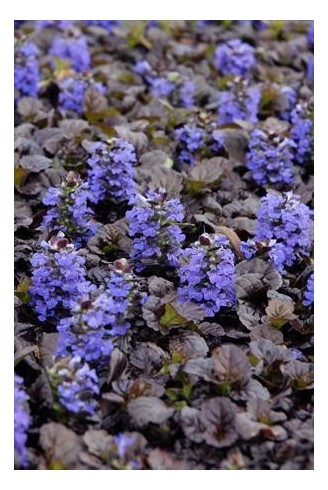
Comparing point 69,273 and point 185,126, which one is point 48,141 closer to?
point 185,126

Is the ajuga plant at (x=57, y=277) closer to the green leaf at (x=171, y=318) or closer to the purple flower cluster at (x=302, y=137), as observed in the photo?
the green leaf at (x=171, y=318)

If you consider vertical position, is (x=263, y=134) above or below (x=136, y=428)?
above

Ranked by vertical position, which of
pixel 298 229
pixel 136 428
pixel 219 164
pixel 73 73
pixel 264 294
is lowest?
pixel 136 428

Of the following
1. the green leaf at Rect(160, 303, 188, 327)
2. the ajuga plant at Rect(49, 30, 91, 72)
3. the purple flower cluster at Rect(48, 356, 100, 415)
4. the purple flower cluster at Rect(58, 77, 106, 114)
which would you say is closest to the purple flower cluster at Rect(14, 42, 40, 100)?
the purple flower cluster at Rect(58, 77, 106, 114)

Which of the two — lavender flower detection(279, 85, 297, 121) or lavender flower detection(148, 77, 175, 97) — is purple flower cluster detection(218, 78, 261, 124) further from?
lavender flower detection(148, 77, 175, 97)

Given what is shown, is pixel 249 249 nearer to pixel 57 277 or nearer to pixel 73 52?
pixel 57 277

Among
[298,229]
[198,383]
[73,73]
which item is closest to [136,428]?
[198,383]
